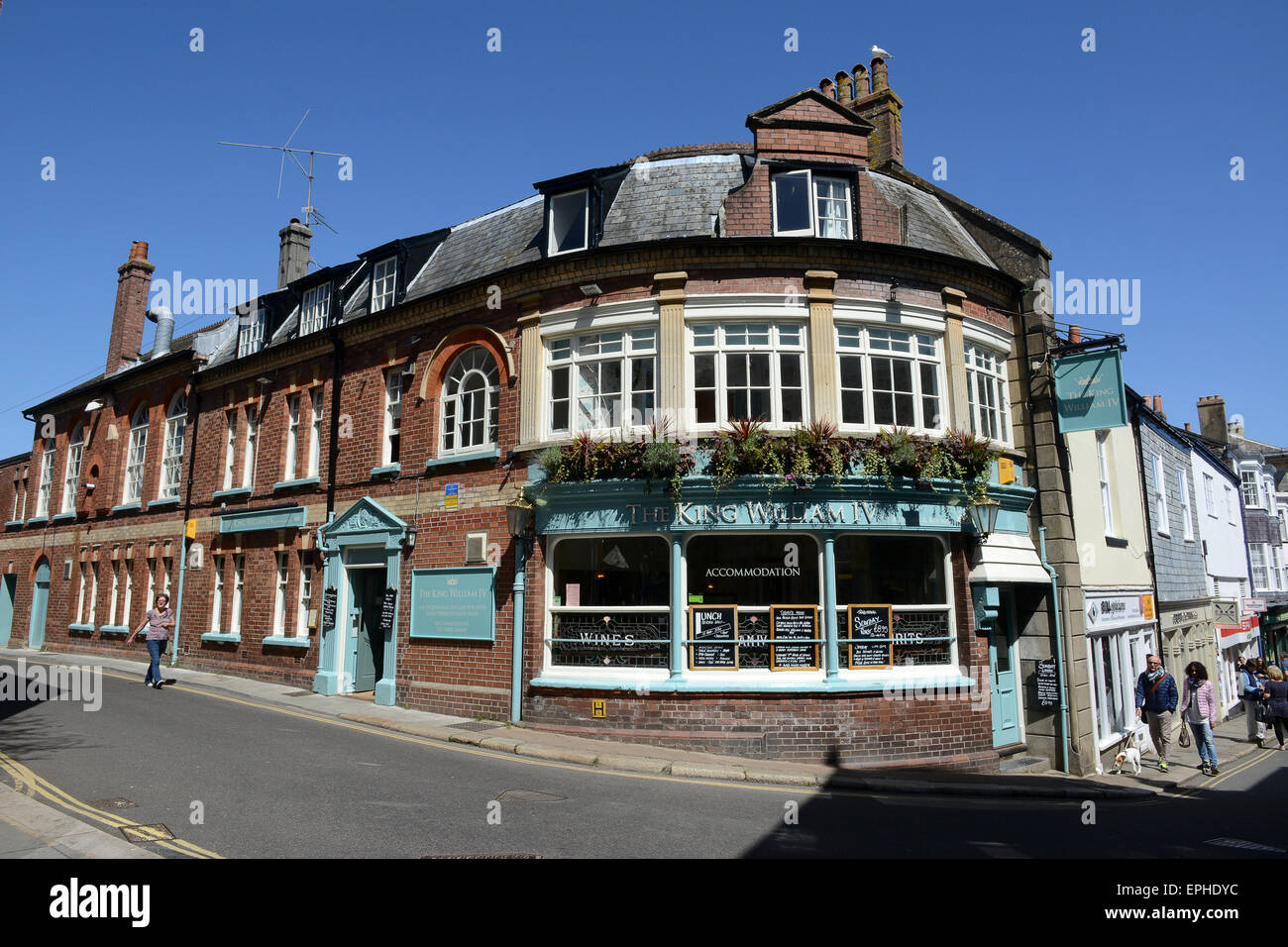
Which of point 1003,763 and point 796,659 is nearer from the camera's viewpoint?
point 796,659

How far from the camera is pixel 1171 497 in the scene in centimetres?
2166

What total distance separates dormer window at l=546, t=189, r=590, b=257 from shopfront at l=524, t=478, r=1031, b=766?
450 centimetres

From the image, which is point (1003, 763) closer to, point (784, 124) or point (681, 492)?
point (681, 492)

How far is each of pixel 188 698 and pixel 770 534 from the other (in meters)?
11.3

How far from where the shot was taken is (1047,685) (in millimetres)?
13148

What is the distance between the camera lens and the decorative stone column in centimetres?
1225

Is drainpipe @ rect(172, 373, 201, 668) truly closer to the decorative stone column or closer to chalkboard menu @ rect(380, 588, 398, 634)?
chalkboard menu @ rect(380, 588, 398, 634)

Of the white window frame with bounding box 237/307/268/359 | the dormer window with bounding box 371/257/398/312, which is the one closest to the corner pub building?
the dormer window with bounding box 371/257/398/312

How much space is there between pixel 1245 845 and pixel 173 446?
2461 cm

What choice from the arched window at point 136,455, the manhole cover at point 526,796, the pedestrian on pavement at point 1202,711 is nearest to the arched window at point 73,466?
the arched window at point 136,455

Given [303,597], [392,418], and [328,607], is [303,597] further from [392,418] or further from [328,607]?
[392,418]
